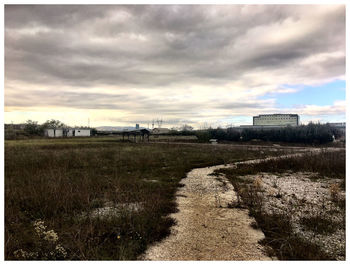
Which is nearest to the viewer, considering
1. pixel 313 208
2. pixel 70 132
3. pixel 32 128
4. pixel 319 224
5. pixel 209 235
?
pixel 209 235

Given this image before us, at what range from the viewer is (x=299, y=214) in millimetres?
6195

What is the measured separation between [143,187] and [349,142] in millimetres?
6547

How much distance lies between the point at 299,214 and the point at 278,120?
6320 cm

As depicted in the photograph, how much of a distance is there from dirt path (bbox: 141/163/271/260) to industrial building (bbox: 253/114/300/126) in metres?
60.0

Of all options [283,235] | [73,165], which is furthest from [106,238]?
[73,165]

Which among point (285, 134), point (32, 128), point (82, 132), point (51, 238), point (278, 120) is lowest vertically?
point (51, 238)

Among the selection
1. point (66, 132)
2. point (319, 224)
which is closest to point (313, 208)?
point (319, 224)

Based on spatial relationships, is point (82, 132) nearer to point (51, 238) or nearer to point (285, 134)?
point (285, 134)

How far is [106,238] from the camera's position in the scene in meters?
4.57

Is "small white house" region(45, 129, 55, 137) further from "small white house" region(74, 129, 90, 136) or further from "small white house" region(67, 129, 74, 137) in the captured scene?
"small white house" region(74, 129, 90, 136)

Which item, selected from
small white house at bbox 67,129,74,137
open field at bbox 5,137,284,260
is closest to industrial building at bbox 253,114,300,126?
small white house at bbox 67,129,74,137

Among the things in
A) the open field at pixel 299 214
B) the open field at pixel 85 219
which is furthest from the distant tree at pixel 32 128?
the open field at pixel 299 214

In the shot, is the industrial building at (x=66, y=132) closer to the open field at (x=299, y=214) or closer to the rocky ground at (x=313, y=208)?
the open field at (x=299, y=214)

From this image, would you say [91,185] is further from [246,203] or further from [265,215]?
[265,215]
